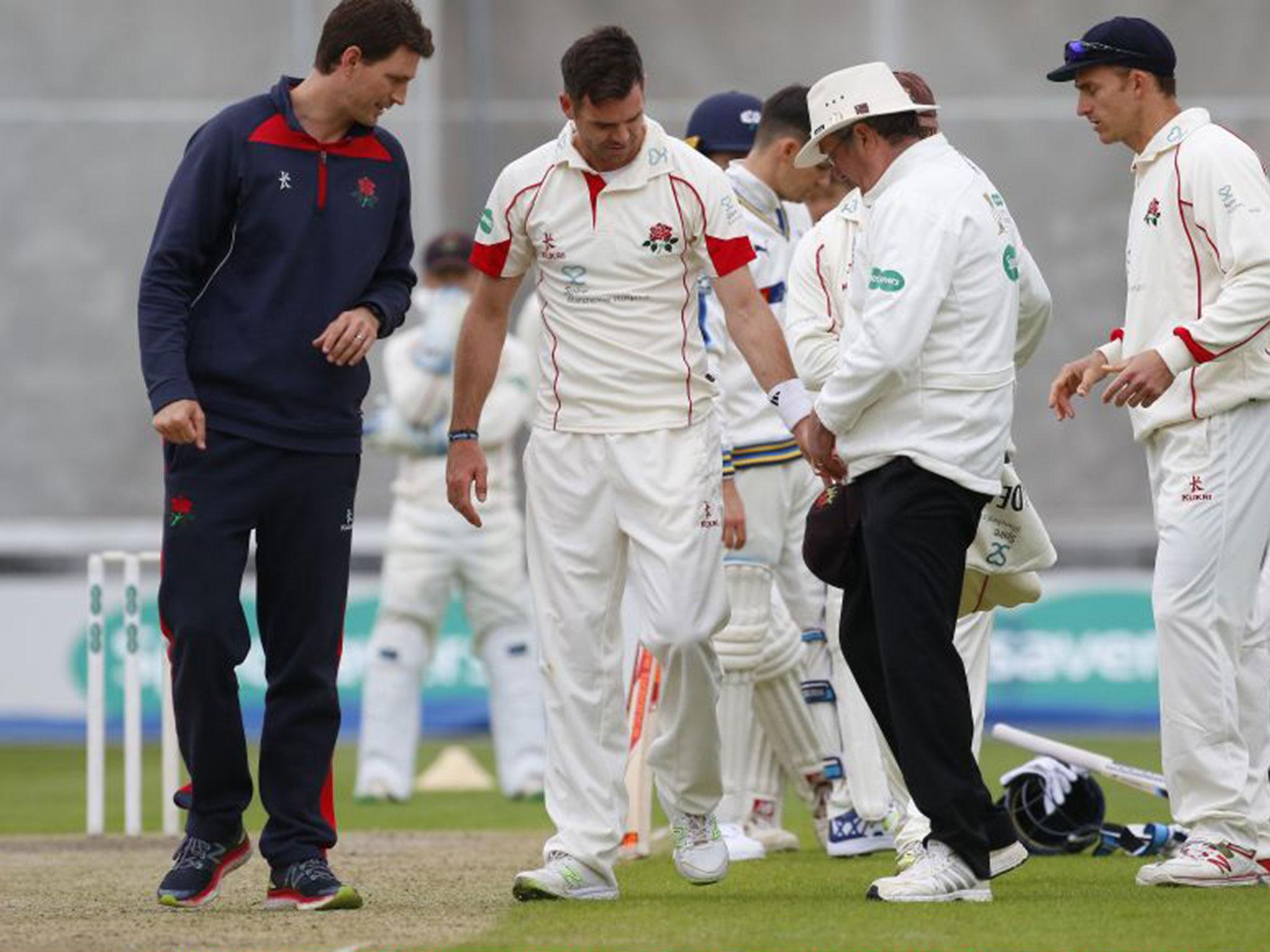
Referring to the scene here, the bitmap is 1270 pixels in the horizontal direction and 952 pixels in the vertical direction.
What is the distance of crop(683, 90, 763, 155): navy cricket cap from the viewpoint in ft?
28.3

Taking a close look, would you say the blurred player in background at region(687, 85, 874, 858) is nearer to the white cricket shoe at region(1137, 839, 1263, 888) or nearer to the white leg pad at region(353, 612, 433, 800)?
the white cricket shoe at region(1137, 839, 1263, 888)

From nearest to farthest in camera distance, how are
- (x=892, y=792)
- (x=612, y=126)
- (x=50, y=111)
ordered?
(x=612, y=126), (x=892, y=792), (x=50, y=111)

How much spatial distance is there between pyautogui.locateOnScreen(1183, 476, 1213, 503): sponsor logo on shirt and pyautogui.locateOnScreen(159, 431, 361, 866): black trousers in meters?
2.12

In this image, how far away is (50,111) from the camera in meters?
16.6

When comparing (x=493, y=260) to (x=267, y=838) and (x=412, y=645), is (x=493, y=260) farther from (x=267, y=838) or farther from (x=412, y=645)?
(x=412, y=645)

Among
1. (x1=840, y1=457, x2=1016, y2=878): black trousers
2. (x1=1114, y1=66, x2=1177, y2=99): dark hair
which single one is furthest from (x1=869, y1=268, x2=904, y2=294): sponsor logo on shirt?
(x1=1114, y1=66, x2=1177, y2=99): dark hair

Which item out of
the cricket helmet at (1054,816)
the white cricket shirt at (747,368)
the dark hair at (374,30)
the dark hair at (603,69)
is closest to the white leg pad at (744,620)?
the white cricket shirt at (747,368)

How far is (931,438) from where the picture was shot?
6.11 metres

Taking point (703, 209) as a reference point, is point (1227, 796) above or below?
below

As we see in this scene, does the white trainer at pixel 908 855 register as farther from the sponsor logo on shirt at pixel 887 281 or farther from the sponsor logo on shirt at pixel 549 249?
the sponsor logo on shirt at pixel 549 249

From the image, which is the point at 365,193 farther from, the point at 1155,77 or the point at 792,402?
the point at 1155,77

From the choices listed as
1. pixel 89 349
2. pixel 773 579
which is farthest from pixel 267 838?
pixel 89 349

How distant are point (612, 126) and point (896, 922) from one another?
80.2 inches

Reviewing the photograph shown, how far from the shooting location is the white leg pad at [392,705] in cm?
1121
